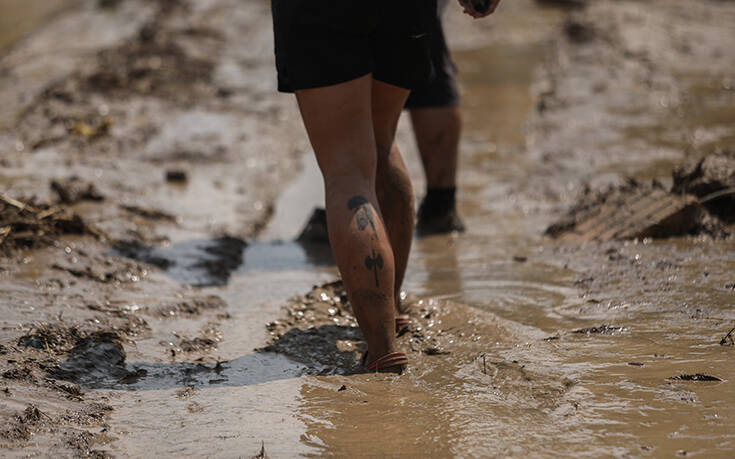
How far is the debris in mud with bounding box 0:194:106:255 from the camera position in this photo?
3.23m

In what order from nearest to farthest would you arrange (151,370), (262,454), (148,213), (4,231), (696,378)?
(262,454) < (696,378) < (151,370) < (4,231) < (148,213)

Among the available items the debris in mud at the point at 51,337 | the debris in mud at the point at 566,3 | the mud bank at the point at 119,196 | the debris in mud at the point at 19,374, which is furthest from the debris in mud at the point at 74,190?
the debris in mud at the point at 566,3

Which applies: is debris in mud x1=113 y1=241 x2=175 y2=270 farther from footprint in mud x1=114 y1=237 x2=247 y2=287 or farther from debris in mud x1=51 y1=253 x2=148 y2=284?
debris in mud x1=51 y1=253 x2=148 y2=284

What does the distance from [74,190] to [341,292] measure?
1.73m

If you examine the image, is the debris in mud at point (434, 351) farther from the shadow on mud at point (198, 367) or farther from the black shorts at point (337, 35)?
the black shorts at point (337, 35)

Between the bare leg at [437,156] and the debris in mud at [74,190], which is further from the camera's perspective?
the bare leg at [437,156]

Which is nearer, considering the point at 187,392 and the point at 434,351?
the point at 187,392

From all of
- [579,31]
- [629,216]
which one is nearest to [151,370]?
[629,216]

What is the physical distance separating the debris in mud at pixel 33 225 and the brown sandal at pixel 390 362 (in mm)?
1648

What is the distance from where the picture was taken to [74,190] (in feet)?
13.2

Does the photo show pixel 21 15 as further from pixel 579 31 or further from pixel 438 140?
pixel 438 140

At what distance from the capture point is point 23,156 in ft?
15.7

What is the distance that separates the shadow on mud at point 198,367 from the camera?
88.7 inches

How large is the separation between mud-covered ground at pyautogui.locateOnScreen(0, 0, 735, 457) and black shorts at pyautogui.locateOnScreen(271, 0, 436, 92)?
0.81 metres
